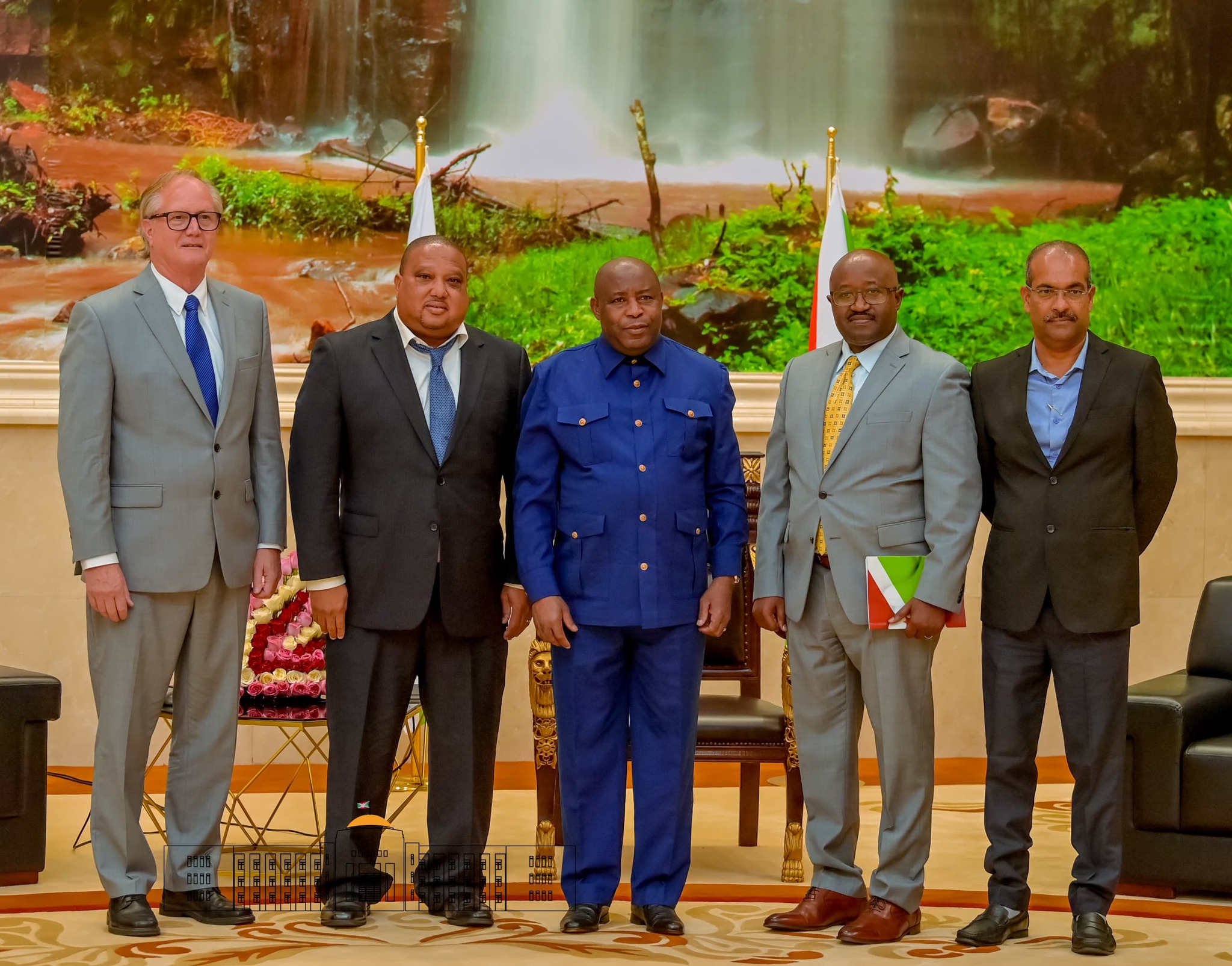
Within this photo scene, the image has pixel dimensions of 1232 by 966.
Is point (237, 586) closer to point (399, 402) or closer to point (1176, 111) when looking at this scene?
point (399, 402)

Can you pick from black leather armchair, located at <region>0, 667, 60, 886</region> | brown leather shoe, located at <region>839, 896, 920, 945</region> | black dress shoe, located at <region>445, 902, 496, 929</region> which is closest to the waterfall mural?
black leather armchair, located at <region>0, 667, 60, 886</region>

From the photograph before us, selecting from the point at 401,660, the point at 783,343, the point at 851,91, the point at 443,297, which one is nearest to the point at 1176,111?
the point at 851,91

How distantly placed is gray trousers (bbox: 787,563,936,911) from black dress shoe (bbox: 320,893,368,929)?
1.17m

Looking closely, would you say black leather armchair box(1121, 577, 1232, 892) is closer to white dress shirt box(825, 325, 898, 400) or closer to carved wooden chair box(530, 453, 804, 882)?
carved wooden chair box(530, 453, 804, 882)

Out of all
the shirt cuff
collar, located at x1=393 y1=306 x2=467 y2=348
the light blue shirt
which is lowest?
the shirt cuff

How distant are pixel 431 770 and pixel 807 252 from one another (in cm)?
372

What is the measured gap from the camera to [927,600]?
11.8ft

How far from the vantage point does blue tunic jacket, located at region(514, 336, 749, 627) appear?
3670mm

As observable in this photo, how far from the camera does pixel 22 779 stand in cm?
425

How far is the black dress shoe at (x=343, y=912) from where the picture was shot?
369 centimetres

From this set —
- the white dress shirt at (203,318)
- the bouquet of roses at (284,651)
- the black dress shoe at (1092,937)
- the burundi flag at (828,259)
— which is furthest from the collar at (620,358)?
the burundi flag at (828,259)

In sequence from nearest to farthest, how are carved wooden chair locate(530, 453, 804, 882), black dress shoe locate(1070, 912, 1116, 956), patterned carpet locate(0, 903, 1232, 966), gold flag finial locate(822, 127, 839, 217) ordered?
1. patterned carpet locate(0, 903, 1232, 966)
2. black dress shoe locate(1070, 912, 1116, 956)
3. carved wooden chair locate(530, 453, 804, 882)
4. gold flag finial locate(822, 127, 839, 217)

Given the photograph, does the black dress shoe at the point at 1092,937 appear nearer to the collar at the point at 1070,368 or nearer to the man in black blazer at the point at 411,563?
A: the collar at the point at 1070,368

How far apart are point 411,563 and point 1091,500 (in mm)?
1700
